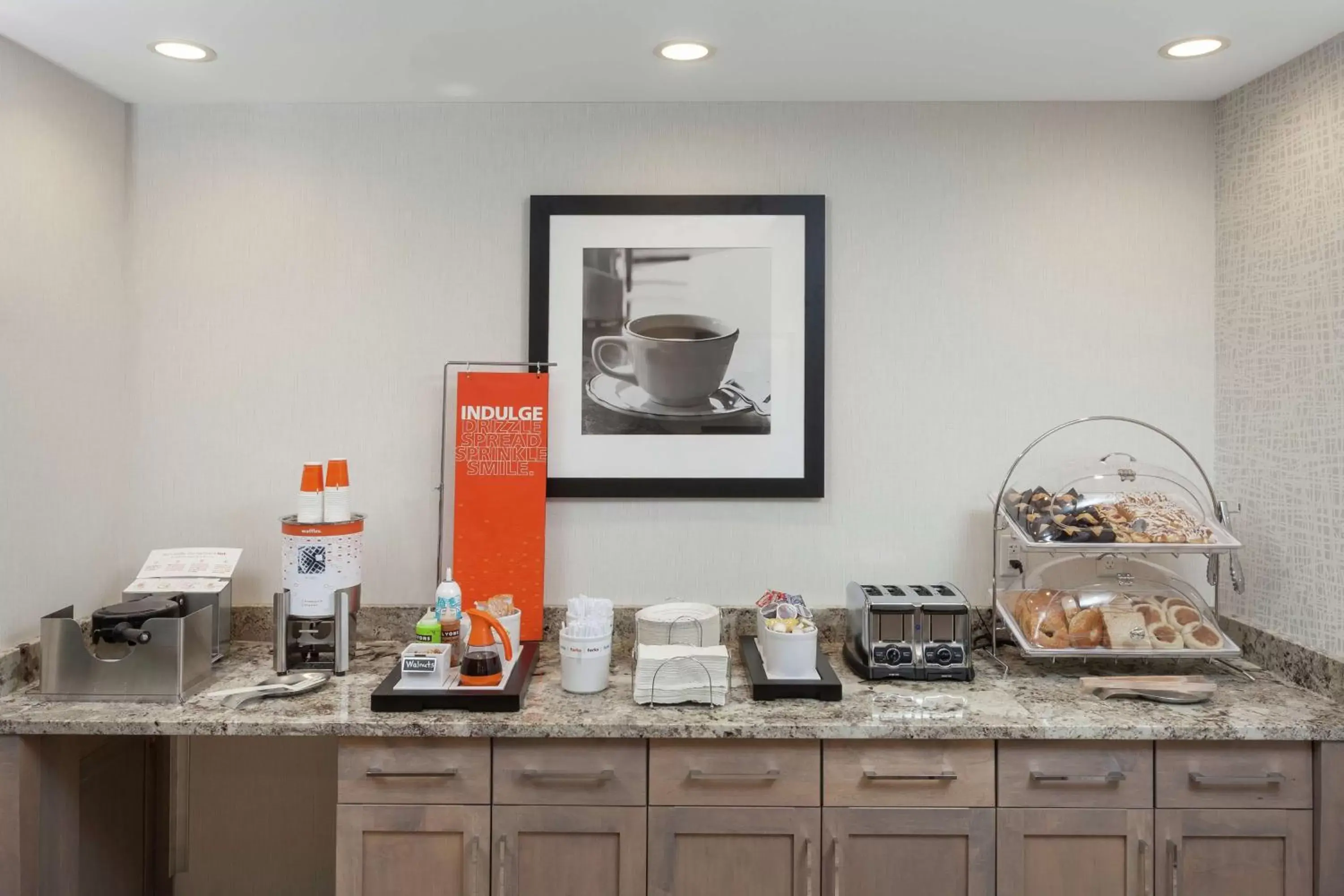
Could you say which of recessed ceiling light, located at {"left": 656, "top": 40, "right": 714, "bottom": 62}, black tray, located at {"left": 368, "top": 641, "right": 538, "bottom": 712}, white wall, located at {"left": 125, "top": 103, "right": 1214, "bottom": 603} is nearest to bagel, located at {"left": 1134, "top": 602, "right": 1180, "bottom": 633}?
white wall, located at {"left": 125, "top": 103, "right": 1214, "bottom": 603}

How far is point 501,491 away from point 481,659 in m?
0.57

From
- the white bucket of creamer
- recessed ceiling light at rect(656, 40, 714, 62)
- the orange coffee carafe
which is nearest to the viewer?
the orange coffee carafe

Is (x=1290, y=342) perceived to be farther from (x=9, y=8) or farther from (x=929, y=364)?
(x=9, y=8)

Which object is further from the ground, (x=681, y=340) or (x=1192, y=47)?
(x=1192, y=47)

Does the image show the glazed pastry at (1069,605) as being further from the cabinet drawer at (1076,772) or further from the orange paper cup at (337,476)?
the orange paper cup at (337,476)

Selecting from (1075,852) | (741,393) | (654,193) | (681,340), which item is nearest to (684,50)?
(654,193)

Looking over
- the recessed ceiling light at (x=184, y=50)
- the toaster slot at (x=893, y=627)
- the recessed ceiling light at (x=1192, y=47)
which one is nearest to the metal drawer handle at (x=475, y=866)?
the toaster slot at (x=893, y=627)

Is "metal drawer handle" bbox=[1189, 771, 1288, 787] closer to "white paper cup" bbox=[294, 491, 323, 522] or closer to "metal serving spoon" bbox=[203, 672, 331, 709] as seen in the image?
"metal serving spoon" bbox=[203, 672, 331, 709]

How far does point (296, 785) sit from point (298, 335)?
1.33 meters

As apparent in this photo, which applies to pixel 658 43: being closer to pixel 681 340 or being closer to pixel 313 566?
pixel 681 340

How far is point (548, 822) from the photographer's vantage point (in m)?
1.81

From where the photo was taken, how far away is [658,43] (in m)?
2.02

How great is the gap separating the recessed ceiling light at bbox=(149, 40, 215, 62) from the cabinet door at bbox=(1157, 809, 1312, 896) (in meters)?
2.84

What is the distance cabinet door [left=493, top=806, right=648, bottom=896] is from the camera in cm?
180
